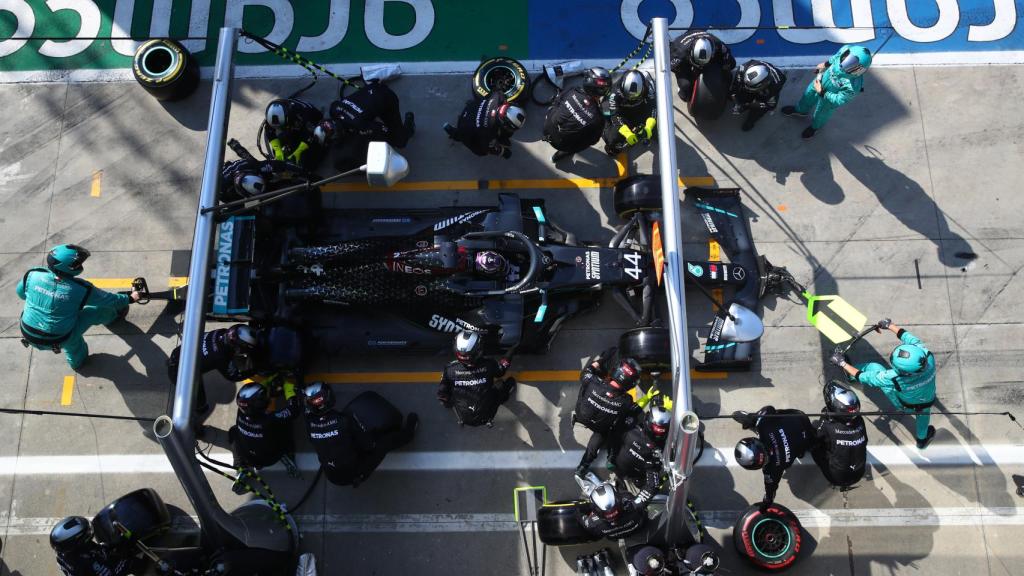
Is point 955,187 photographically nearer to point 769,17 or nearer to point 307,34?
point 769,17

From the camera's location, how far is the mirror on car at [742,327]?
8484 mm

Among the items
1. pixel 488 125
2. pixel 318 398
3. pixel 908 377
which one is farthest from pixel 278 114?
pixel 908 377

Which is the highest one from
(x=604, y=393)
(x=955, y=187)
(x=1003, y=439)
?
(x=955, y=187)

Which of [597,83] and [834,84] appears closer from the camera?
[597,83]

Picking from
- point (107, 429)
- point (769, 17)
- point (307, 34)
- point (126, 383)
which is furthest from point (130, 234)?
point (769, 17)

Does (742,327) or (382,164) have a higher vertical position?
(382,164)

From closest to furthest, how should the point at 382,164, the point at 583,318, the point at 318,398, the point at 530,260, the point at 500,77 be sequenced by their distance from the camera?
the point at 382,164, the point at 318,398, the point at 530,260, the point at 583,318, the point at 500,77

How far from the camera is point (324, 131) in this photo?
8742mm

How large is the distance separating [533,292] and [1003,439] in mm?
6438

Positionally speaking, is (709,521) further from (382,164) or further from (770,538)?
(382,164)

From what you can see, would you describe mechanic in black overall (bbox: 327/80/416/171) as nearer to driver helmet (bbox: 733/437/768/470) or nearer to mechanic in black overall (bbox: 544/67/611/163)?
mechanic in black overall (bbox: 544/67/611/163)

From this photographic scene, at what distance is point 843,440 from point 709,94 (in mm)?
4893

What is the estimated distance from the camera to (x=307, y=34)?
35.0ft

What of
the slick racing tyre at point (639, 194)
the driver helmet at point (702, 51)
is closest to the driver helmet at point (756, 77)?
the driver helmet at point (702, 51)
